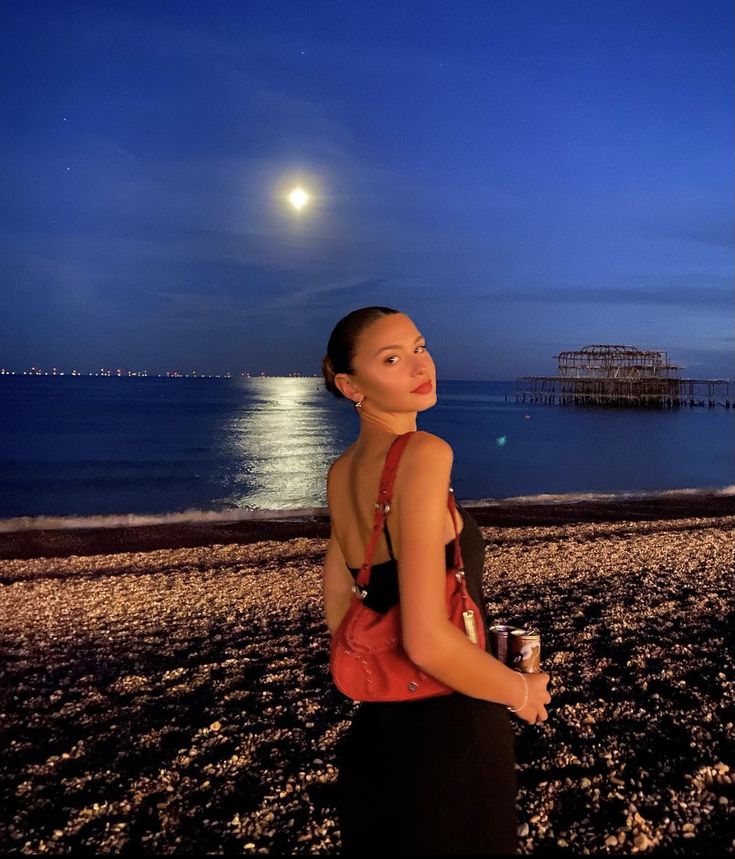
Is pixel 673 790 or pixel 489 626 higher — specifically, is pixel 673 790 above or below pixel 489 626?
below

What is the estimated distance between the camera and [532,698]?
1836mm

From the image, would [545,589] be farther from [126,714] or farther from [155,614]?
[126,714]

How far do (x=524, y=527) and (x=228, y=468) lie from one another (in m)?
20.4

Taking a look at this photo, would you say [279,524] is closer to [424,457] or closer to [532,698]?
[532,698]

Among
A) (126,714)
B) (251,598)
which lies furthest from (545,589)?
(126,714)

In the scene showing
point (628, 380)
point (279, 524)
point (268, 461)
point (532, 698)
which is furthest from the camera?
point (628, 380)

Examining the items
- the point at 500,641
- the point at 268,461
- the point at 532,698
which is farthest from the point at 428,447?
the point at 268,461

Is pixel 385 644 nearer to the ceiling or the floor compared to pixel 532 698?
nearer to the ceiling

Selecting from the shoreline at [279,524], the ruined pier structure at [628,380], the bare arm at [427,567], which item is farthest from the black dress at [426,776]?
the ruined pier structure at [628,380]

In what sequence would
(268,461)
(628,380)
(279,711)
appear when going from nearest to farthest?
(279,711)
(268,461)
(628,380)

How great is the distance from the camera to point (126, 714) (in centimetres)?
502

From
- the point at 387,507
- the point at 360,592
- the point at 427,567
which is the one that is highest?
the point at 387,507

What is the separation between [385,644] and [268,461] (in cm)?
3397

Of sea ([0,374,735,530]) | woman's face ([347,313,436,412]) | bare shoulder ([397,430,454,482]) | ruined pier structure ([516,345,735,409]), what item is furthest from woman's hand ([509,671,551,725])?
ruined pier structure ([516,345,735,409])
